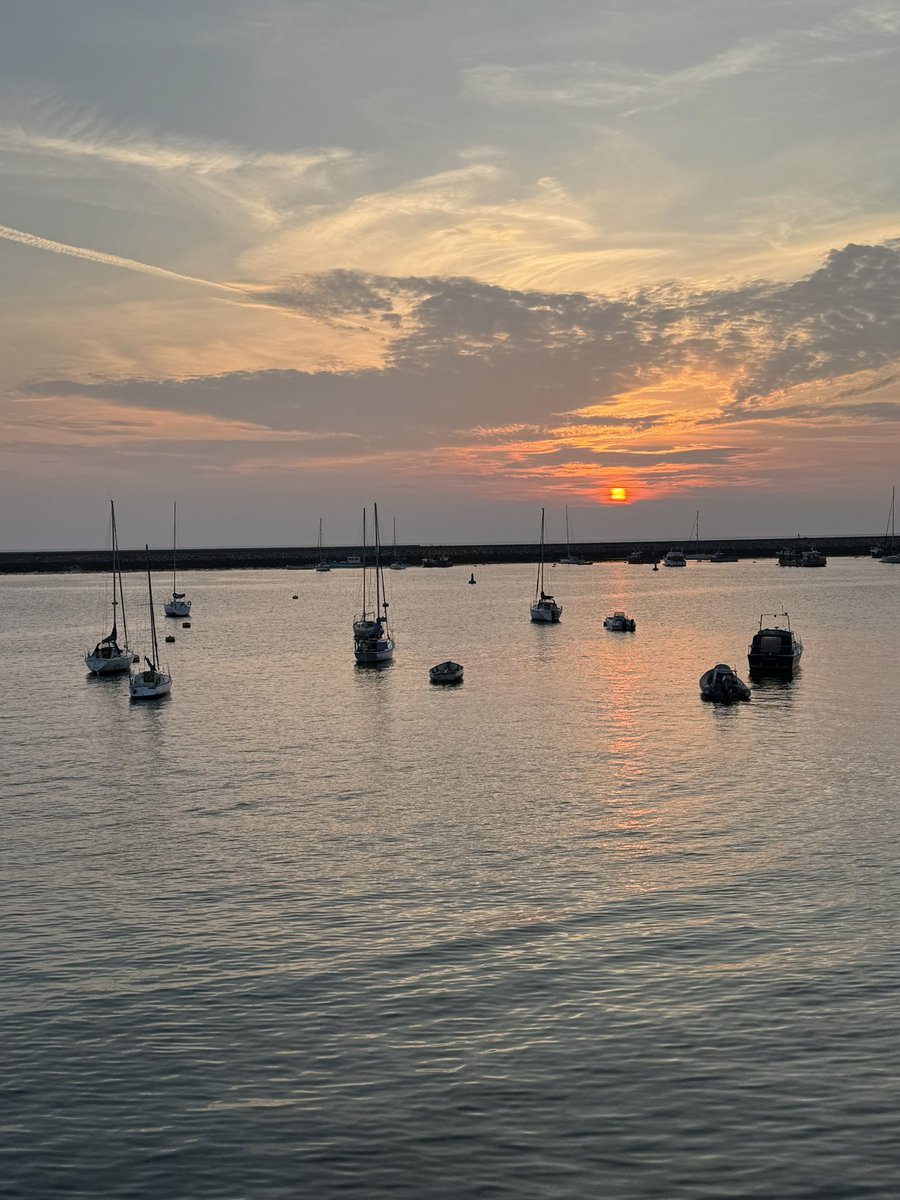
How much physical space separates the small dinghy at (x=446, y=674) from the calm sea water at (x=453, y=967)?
2833cm

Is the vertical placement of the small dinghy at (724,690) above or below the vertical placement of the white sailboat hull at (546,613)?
below

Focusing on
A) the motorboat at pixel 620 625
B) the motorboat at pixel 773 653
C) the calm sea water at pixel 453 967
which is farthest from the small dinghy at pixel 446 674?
the motorboat at pixel 620 625

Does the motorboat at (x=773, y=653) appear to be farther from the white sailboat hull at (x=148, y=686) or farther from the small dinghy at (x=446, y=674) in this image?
the white sailboat hull at (x=148, y=686)

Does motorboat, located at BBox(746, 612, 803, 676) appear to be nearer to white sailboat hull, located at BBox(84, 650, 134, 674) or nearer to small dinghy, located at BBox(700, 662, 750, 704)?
small dinghy, located at BBox(700, 662, 750, 704)

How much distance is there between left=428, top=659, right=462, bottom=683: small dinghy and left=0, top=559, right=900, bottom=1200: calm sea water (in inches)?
1115

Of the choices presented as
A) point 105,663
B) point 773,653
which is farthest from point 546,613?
point 105,663

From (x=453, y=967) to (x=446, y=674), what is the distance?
70.1 meters

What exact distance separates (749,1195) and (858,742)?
53.1 metres

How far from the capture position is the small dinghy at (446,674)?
10050 centimetres

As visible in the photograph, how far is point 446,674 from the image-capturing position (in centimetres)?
10075

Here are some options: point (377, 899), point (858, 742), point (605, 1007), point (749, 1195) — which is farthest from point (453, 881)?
point (858, 742)

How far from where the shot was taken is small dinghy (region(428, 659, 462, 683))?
330ft

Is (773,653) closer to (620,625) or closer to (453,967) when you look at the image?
(620,625)

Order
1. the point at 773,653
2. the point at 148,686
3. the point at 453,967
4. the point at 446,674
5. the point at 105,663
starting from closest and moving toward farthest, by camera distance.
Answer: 1. the point at 453,967
2. the point at 148,686
3. the point at 446,674
4. the point at 773,653
5. the point at 105,663
